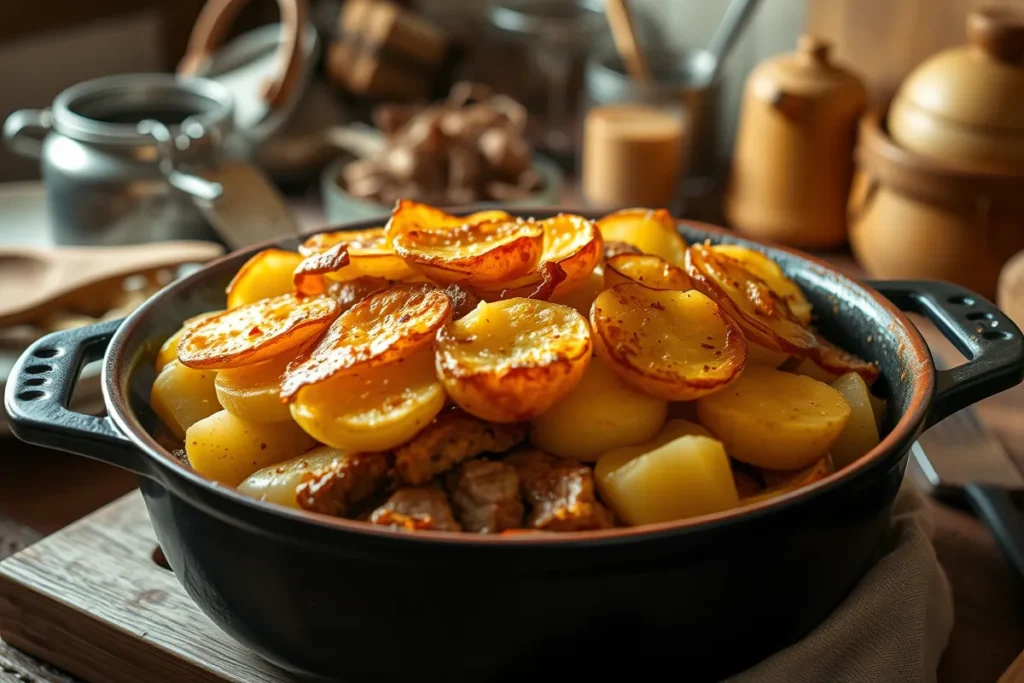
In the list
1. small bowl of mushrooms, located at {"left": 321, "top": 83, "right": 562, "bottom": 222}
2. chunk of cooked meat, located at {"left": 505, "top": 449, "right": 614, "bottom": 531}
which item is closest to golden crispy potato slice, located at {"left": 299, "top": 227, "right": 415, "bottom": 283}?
chunk of cooked meat, located at {"left": 505, "top": 449, "right": 614, "bottom": 531}

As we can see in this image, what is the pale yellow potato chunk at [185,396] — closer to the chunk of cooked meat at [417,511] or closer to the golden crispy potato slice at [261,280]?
the golden crispy potato slice at [261,280]

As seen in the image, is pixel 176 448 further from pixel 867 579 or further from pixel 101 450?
pixel 867 579

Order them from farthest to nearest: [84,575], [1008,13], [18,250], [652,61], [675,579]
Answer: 1. [652,61]
2. [1008,13]
3. [18,250]
4. [84,575]
5. [675,579]

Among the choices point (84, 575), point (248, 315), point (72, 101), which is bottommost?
point (84, 575)

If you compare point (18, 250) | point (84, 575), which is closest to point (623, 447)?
point (84, 575)

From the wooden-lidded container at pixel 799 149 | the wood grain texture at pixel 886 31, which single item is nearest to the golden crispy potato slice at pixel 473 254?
the wooden-lidded container at pixel 799 149

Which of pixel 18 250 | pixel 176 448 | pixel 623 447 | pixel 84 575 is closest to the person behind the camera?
pixel 623 447
